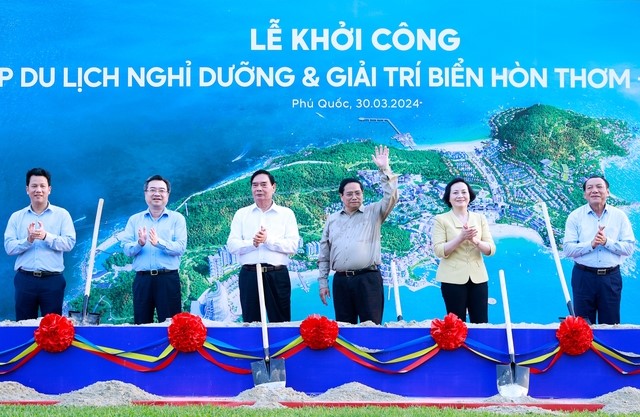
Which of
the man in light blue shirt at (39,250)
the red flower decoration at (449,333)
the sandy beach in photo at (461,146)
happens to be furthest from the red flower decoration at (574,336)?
→ the man in light blue shirt at (39,250)

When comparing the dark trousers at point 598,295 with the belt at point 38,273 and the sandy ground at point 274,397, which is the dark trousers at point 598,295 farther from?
the belt at point 38,273

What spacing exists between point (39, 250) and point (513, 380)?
268cm

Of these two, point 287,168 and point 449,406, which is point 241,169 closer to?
point 287,168

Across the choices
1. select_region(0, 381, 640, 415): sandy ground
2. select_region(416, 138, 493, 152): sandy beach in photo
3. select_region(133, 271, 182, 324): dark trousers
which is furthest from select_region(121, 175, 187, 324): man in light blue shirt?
select_region(416, 138, 493, 152): sandy beach in photo

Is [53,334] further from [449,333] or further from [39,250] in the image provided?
[449,333]

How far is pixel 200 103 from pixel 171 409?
10.1 ft

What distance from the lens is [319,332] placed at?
3.74 metres

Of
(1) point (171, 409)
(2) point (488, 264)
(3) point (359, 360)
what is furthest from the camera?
(2) point (488, 264)

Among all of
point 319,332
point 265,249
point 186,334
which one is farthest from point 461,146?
point 186,334

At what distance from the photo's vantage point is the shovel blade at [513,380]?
12.1 feet

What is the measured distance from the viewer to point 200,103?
6102mm

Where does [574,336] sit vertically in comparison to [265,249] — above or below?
below

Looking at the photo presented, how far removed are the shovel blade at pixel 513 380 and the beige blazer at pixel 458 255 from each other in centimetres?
83

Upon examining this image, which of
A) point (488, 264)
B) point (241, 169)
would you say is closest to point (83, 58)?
point (241, 169)
